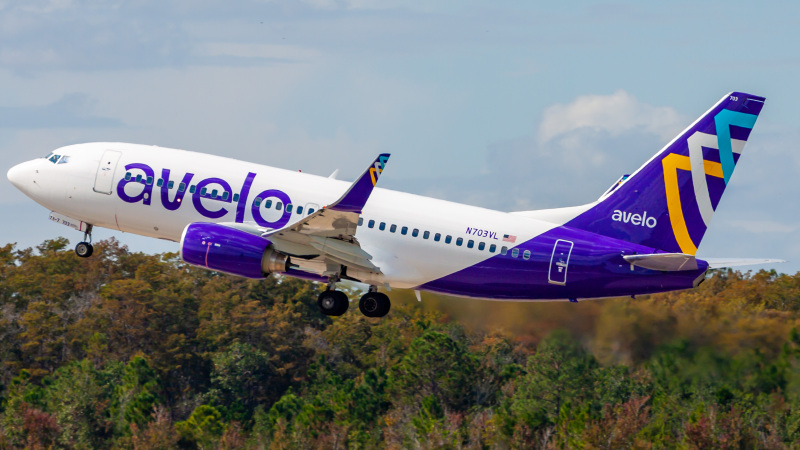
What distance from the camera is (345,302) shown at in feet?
147

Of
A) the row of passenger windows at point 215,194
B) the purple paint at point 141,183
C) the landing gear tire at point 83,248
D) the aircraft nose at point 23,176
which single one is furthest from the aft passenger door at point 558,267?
the aircraft nose at point 23,176

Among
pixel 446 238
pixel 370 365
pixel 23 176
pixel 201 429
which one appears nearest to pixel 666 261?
pixel 446 238

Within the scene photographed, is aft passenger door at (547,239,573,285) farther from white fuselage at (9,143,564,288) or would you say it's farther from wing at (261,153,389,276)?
wing at (261,153,389,276)

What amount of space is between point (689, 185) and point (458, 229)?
7.85 meters

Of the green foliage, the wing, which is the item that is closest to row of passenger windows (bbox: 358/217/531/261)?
the wing

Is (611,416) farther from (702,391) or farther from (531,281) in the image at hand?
(531,281)

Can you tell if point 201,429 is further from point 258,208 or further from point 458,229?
point 458,229

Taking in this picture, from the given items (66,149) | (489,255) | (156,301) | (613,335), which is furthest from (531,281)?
(156,301)

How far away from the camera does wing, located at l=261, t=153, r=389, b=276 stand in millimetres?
39344

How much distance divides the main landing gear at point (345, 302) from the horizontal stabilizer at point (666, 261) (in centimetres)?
934

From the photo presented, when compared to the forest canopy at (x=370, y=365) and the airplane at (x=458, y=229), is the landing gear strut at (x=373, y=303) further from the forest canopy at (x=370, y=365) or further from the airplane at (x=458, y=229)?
the forest canopy at (x=370, y=365)

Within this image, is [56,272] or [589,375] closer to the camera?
[589,375]

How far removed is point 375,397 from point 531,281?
1705 inches

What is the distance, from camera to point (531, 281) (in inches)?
1646
